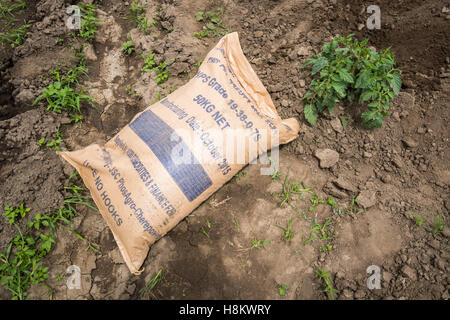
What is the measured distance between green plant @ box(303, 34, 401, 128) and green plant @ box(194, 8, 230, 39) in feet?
3.01

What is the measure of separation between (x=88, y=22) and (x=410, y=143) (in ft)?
9.36

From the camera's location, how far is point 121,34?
2.34 meters

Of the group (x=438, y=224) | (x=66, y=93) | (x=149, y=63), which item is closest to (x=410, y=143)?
(x=438, y=224)

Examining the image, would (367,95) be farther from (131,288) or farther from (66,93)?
(66,93)

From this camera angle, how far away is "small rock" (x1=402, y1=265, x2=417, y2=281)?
4.48 ft

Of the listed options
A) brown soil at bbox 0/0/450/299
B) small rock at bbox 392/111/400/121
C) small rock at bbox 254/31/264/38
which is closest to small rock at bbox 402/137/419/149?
brown soil at bbox 0/0/450/299

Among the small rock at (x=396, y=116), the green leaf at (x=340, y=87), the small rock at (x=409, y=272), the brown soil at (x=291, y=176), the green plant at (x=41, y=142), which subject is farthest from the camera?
the green plant at (x=41, y=142)

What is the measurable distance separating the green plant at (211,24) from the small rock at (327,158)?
1.37 m

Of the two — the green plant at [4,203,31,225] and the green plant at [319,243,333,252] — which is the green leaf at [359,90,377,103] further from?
the green plant at [4,203,31,225]

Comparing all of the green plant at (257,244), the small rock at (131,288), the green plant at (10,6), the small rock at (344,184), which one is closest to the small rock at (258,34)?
the small rock at (344,184)

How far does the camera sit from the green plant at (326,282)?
1.40 meters

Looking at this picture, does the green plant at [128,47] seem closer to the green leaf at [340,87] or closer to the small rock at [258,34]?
the small rock at [258,34]

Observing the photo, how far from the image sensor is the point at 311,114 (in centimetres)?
175
